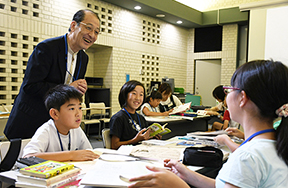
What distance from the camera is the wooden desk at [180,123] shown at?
4608mm

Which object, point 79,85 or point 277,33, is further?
point 277,33

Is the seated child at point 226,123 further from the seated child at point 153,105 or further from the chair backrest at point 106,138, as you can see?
the chair backrest at point 106,138

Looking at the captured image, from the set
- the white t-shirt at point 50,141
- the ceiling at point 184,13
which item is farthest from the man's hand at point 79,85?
the ceiling at point 184,13

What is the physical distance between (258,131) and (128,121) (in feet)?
6.30

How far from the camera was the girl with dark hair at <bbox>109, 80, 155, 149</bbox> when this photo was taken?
2.62m

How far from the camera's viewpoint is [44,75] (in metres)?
2.16

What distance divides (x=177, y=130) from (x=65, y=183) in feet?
13.1

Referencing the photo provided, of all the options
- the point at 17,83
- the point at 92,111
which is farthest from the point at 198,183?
the point at 92,111

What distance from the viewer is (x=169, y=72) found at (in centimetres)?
Answer: 1095

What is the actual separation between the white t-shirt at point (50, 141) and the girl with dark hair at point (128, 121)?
0.55 meters

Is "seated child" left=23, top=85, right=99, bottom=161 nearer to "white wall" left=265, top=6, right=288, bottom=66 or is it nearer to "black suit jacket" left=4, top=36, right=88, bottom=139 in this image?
"black suit jacket" left=4, top=36, right=88, bottom=139

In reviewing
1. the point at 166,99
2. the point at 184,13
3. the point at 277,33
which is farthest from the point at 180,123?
the point at 184,13

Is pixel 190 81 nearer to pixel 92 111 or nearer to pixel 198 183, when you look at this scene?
pixel 92 111

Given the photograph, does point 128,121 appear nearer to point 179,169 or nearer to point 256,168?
point 179,169
